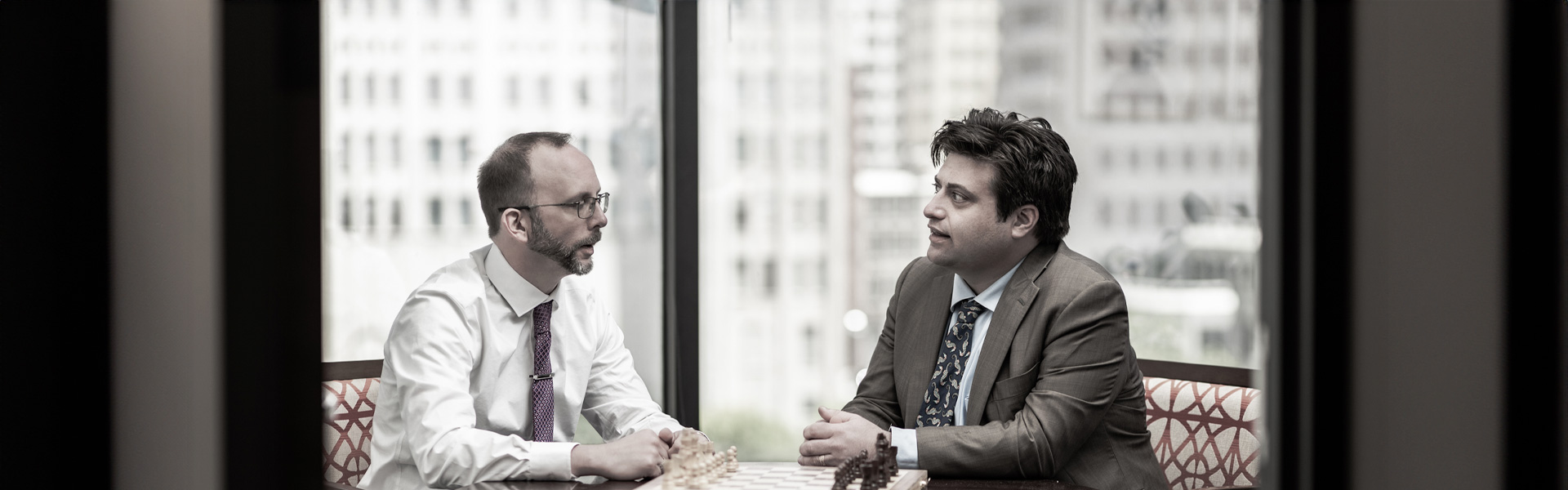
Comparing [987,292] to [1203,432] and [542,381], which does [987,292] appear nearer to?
[1203,432]

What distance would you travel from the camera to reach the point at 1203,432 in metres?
2.67

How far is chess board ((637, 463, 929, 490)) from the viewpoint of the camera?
76.3 inches

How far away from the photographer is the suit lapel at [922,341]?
2.57m

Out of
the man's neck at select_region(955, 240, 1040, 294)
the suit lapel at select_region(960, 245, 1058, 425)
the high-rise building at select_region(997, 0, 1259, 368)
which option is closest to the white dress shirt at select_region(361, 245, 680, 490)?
the suit lapel at select_region(960, 245, 1058, 425)

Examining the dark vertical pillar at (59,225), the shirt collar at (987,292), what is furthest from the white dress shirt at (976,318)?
the dark vertical pillar at (59,225)

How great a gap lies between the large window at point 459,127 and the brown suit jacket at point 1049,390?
1.49m

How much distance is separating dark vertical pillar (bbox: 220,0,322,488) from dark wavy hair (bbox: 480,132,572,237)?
1.33m

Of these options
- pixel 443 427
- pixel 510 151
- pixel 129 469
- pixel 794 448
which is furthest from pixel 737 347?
pixel 129 469

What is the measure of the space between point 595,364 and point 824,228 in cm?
172

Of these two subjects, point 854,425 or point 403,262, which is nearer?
point 854,425

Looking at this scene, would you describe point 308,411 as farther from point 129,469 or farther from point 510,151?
point 510,151

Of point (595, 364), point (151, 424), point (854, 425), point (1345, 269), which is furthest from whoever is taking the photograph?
point (595, 364)

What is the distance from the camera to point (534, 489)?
6.31 ft

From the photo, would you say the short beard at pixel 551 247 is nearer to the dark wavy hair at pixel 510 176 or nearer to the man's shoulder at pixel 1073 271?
the dark wavy hair at pixel 510 176
